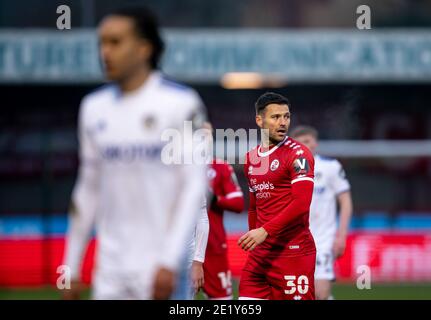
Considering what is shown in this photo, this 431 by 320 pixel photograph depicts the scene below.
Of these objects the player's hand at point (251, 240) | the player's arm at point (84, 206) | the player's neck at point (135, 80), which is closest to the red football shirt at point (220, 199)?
the player's hand at point (251, 240)

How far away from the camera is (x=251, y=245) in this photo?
7301 millimetres

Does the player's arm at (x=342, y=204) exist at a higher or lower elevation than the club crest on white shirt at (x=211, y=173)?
lower

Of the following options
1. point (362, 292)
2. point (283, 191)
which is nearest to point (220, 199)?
point (283, 191)

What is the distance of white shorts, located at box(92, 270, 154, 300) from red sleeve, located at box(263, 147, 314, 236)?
8.26 ft

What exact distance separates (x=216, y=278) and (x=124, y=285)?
482 centimetres

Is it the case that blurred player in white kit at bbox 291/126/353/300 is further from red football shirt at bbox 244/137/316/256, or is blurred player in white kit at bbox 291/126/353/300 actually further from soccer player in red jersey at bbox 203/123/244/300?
red football shirt at bbox 244/137/316/256

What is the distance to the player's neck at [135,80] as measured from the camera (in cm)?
510

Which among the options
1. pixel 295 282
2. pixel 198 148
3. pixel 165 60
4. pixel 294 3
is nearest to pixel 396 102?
pixel 294 3

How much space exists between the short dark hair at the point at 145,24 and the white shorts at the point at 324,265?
5.87 meters

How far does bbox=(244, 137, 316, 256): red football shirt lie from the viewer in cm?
764

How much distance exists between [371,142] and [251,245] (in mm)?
16117

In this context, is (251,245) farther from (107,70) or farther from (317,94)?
(317,94)

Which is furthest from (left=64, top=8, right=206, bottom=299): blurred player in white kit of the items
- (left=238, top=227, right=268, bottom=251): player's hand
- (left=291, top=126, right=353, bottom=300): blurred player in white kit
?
(left=291, top=126, right=353, bottom=300): blurred player in white kit

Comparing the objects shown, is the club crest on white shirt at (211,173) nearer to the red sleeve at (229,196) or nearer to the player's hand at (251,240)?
the red sleeve at (229,196)
